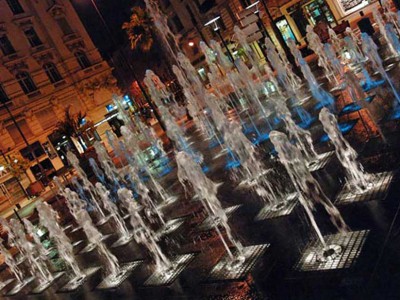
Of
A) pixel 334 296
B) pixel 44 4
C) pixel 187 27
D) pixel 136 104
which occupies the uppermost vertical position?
pixel 44 4

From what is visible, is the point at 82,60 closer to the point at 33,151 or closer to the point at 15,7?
the point at 15,7

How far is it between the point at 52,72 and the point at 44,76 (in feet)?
3.59

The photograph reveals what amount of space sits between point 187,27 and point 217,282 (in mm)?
44839

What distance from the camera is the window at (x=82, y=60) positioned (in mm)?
37750

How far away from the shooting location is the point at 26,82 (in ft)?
113

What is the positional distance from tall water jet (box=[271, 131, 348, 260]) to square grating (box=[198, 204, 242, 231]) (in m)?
1.02

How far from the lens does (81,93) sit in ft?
120

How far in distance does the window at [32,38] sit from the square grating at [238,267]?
35896 millimetres

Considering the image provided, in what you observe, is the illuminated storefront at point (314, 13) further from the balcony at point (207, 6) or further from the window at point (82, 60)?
the window at point (82, 60)

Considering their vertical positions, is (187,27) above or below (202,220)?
above

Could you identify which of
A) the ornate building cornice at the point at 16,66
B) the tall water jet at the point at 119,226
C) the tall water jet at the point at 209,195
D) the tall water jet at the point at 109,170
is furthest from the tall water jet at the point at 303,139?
the ornate building cornice at the point at 16,66

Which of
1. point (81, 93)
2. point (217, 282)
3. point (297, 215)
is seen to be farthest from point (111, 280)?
point (81, 93)

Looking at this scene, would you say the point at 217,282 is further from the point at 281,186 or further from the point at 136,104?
the point at 136,104

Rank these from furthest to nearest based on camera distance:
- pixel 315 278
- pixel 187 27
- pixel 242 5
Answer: pixel 187 27, pixel 242 5, pixel 315 278
